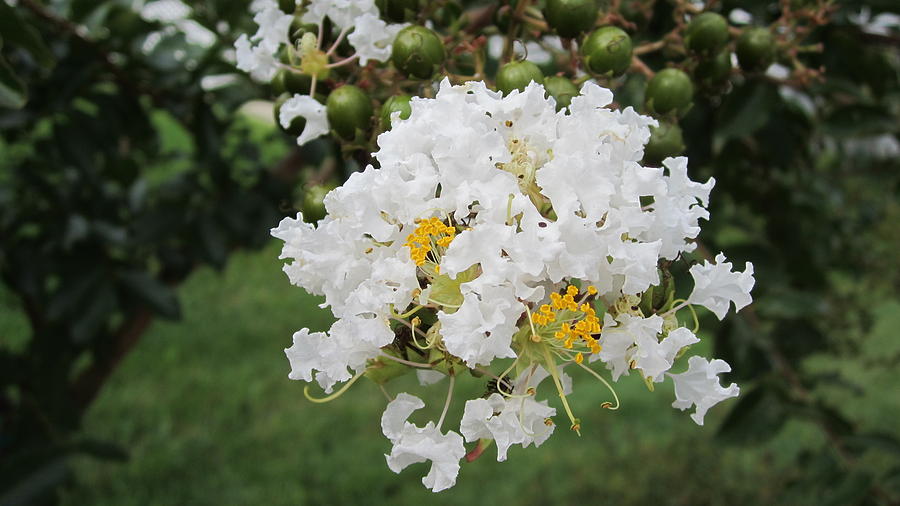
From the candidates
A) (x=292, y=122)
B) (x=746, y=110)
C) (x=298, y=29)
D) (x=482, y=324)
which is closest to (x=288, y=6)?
(x=298, y=29)

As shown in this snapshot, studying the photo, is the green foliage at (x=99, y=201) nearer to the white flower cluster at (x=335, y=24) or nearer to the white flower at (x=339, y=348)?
the white flower cluster at (x=335, y=24)

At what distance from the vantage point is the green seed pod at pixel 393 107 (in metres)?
0.98

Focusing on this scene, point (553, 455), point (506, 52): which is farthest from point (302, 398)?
point (506, 52)

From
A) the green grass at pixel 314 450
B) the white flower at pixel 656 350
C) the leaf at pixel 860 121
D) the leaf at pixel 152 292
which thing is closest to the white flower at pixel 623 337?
the white flower at pixel 656 350

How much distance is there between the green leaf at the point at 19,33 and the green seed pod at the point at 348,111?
58 cm

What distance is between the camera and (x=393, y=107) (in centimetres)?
100

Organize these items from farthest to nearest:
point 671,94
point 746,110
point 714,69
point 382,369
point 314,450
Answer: point 314,450 → point 746,110 → point 714,69 → point 671,94 → point 382,369

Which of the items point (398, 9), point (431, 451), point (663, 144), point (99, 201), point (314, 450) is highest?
point (398, 9)

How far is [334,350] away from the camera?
2.78 ft

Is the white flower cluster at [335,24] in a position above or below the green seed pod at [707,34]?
above

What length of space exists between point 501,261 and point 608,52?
1.30 feet

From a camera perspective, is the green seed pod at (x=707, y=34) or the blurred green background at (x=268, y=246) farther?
the blurred green background at (x=268, y=246)

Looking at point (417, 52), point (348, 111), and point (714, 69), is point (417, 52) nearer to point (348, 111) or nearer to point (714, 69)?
point (348, 111)

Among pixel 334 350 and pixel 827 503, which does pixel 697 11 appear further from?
pixel 827 503
